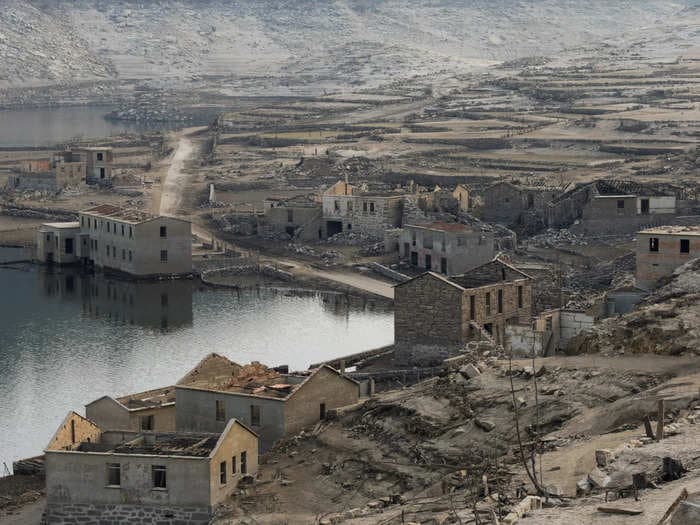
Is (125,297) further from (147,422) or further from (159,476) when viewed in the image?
(159,476)

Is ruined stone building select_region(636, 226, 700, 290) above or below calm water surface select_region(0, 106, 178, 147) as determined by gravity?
above

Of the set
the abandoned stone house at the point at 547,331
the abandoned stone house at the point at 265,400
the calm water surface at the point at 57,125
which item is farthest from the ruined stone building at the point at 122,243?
the calm water surface at the point at 57,125

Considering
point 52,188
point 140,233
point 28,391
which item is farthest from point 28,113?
point 28,391

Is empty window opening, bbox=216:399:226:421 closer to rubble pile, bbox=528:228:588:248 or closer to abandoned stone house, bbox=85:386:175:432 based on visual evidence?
abandoned stone house, bbox=85:386:175:432

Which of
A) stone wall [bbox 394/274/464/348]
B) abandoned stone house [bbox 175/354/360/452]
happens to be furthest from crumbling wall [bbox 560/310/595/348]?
abandoned stone house [bbox 175/354/360/452]

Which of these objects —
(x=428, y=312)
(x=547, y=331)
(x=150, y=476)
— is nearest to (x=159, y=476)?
(x=150, y=476)

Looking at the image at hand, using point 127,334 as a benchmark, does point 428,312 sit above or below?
above

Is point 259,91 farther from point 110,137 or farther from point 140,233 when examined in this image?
point 140,233
